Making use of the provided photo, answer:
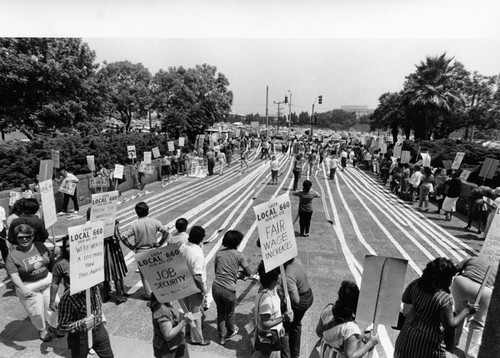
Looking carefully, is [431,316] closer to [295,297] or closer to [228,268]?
[295,297]

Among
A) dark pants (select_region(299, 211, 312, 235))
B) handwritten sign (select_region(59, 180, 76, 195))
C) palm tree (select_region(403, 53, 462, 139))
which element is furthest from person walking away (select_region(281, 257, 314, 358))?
palm tree (select_region(403, 53, 462, 139))

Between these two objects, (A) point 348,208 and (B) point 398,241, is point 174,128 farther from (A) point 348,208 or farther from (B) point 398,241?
(B) point 398,241

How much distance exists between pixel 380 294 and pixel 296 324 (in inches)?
51.8

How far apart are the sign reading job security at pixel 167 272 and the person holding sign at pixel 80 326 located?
915mm

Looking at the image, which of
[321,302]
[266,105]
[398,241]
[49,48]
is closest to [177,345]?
[321,302]

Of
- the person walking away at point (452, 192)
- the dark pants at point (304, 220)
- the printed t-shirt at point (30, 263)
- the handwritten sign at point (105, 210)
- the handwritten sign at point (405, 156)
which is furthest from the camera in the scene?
the handwritten sign at point (405, 156)

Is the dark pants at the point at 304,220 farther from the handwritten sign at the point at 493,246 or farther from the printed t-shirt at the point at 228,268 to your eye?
the handwritten sign at the point at 493,246

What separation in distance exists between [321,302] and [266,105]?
132 feet

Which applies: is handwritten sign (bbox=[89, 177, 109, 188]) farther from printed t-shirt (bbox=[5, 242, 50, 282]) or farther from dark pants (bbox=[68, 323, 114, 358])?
dark pants (bbox=[68, 323, 114, 358])

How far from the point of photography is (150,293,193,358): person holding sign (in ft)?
10.3

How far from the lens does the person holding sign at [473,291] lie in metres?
→ 4.08

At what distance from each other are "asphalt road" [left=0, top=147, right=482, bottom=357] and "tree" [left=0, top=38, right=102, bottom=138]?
326 inches

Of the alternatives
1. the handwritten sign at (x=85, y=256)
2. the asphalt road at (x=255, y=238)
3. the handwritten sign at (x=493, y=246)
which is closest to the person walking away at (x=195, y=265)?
the asphalt road at (x=255, y=238)

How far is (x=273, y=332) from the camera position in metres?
3.37
